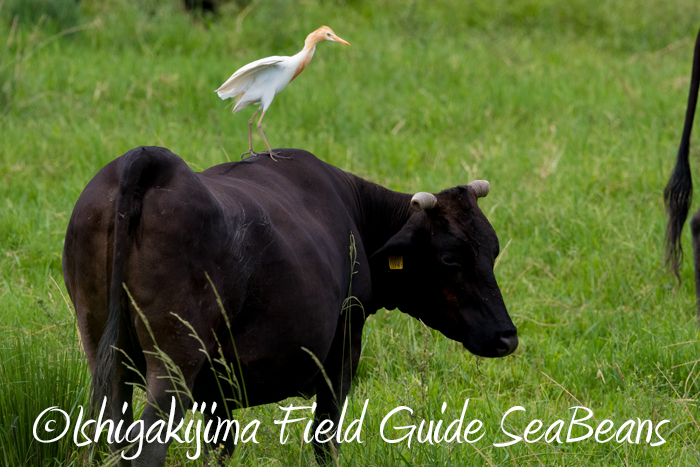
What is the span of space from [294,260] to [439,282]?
0.97 meters

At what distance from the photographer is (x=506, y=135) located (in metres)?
8.51

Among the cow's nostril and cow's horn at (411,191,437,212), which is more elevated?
cow's horn at (411,191,437,212)

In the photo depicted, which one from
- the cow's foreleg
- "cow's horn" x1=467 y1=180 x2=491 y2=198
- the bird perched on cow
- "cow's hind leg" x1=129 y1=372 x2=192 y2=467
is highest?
the bird perched on cow

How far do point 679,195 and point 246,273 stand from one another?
3.94 metres

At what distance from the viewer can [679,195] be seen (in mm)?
5496

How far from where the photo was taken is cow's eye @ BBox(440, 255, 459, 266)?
3479 mm

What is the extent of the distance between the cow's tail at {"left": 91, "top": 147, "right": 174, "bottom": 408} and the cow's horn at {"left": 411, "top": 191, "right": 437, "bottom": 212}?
1296 mm

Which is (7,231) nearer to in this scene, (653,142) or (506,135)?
(506,135)

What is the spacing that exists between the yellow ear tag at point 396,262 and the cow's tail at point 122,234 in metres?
1.35

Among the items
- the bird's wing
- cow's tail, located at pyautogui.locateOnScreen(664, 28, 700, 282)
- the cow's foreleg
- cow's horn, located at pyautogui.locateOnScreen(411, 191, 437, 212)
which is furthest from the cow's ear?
cow's tail, located at pyautogui.locateOnScreen(664, 28, 700, 282)

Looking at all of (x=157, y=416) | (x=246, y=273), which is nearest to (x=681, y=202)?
(x=246, y=273)

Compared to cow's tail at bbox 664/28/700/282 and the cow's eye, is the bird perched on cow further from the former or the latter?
cow's tail at bbox 664/28/700/282

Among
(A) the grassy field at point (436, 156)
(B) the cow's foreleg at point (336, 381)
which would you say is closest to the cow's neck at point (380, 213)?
(B) the cow's foreleg at point (336, 381)

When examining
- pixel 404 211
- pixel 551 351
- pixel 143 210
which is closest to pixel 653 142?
pixel 551 351
